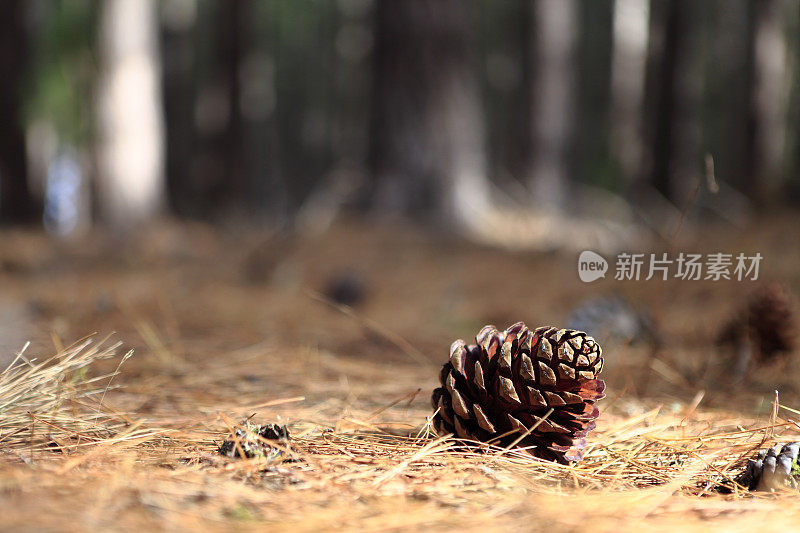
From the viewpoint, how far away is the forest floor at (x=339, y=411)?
0.80m

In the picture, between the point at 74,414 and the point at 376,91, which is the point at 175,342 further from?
the point at 376,91

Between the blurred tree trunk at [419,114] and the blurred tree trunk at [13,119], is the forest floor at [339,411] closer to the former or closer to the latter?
the blurred tree trunk at [419,114]

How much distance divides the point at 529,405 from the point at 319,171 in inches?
1051

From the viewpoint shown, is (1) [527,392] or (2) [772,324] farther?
(2) [772,324]

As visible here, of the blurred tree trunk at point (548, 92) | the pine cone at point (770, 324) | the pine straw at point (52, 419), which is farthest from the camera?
the blurred tree trunk at point (548, 92)

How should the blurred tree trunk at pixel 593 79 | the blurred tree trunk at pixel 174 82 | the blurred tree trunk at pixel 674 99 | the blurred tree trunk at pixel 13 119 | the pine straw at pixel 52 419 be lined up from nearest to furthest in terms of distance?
the pine straw at pixel 52 419 → the blurred tree trunk at pixel 13 119 → the blurred tree trunk at pixel 674 99 → the blurred tree trunk at pixel 174 82 → the blurred tree trunk at pixel 593 79

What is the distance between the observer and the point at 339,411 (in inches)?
52.5

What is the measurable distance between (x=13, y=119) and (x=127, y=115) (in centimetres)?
201

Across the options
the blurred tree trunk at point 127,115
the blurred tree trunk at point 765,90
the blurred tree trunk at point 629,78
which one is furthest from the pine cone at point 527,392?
the blurred tree trunk at point 629,78

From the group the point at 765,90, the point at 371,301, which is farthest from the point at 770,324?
the point at 765,90

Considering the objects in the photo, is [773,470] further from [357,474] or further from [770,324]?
[770,324]

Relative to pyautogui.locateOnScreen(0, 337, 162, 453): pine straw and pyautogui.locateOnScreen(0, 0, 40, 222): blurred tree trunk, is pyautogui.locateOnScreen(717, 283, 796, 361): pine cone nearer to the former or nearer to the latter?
pyautogui.locateOnScreen(0, 337, 162, 453): pine straw

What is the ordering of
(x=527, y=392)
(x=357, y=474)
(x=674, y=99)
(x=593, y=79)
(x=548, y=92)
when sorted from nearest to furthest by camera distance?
(x=357, y=474) < (x=527, y=392) < (x=674, y=99) < (x=548, y=92) < (x=593, y=79)

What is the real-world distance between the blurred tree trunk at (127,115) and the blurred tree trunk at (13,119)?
1765 mm
